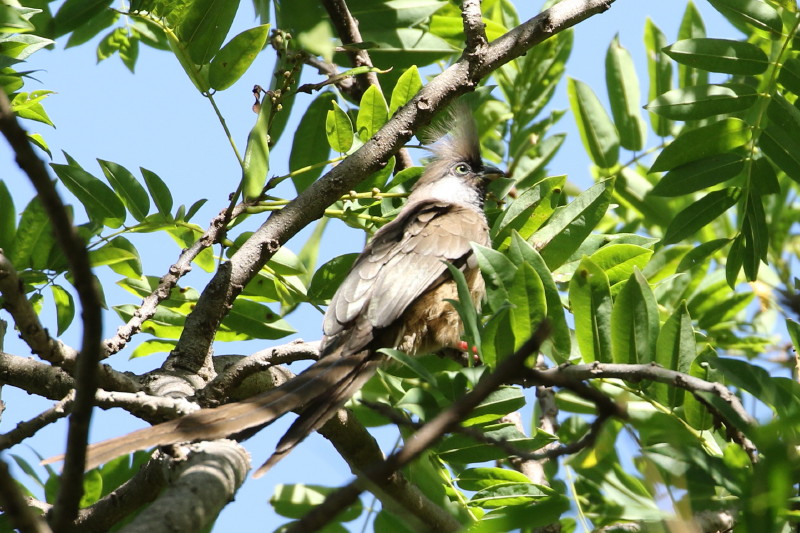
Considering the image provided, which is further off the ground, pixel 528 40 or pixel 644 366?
pixel 528 40

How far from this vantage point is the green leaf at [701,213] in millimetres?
3578

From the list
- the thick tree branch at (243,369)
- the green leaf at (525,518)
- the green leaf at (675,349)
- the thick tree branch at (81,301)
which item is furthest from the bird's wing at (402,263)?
the thick tree branch at (81,301)

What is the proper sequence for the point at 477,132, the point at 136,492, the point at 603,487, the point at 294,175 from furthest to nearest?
the point at 477,132 → the point at 294,175 → the point at 136,492 → the point at 603,487

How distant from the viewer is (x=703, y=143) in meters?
3.59

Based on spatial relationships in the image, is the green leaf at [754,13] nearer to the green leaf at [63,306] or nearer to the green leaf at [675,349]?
the green leaf at [675,349]

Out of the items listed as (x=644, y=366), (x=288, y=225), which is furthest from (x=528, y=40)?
(x=644, y=366)

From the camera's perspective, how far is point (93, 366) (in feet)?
4.75

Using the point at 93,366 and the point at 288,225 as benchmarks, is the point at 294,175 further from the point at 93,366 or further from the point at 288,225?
the point at 93,366

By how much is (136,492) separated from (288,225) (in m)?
1.18

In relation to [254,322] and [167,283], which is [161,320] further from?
[167,283]

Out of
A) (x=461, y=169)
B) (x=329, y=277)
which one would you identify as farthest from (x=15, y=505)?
(x=461, y=169)

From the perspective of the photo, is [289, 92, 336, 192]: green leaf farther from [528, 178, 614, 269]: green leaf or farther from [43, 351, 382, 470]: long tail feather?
[528, 178, 614, 269]: green leaf

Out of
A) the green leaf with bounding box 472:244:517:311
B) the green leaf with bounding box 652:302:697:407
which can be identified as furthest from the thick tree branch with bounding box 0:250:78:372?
the green leaf with bounding box 652:302:697:407

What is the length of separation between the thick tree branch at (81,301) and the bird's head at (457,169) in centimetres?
406
